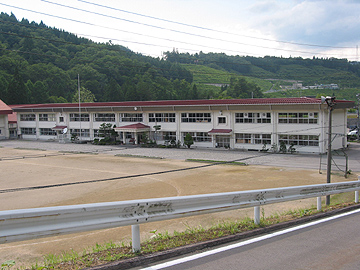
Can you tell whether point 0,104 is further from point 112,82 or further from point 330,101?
point 330,101

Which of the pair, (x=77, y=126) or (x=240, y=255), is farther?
(x=77, y=126)

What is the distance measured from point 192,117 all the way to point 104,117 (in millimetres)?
13701

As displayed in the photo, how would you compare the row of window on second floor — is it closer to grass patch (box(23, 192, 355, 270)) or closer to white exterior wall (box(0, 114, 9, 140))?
white exterior wall (box(0, 114, 9, 140))

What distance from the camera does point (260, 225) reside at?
262 inches

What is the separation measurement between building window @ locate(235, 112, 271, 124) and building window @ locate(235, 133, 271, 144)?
55.4 inches

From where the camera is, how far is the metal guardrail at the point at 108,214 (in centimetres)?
410

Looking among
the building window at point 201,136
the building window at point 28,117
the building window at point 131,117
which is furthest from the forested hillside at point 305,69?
the building window at point 201,136

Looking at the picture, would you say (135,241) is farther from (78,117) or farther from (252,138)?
(78,117)

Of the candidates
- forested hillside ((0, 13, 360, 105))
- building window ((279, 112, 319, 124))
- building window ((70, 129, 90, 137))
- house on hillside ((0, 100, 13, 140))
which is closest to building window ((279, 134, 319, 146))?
building window ((279, 112, 319, 124))

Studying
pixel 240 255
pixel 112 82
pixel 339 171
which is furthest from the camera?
pixel 112 82

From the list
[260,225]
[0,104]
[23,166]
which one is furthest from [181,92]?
[260,225]

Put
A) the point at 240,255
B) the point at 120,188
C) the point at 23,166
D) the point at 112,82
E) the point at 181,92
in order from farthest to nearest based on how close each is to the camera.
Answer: the point at 181,92, the point at 112,82, the point at 23,166, the point at 120,188, the point at 240,255

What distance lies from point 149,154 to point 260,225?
2767 cm

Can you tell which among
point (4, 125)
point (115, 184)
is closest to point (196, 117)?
point (115, 184)
